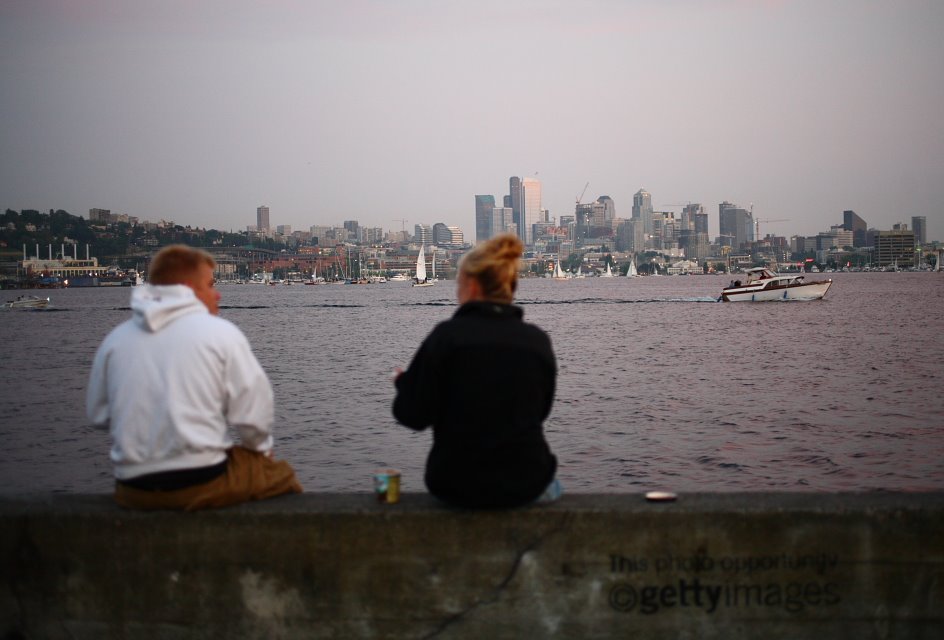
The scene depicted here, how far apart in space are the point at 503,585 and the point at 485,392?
0.88 m

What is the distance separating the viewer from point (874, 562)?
15.0 feet

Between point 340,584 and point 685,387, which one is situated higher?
point 340,584

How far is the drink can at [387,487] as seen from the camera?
15.6ft

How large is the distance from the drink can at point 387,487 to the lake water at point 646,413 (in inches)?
398

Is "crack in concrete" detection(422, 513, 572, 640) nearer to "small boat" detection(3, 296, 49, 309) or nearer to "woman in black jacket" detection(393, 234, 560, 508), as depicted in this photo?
"woman in black jacket" detection(393, 234, 560, 508)

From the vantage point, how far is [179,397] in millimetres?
4570

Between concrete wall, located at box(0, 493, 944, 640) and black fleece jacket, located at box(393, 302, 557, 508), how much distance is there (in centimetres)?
14

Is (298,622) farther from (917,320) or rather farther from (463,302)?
(917,320)

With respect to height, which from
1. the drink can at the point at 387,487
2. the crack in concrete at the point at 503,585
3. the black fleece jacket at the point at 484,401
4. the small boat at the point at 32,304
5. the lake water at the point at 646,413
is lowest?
the lake water at the point at 646,413

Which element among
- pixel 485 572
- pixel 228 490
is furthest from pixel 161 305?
pixel 485 572

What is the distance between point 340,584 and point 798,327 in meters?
62.0

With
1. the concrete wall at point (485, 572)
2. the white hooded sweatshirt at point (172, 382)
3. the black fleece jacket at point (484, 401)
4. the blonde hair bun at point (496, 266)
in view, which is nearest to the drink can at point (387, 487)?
the concrete wall at point (485, 572)

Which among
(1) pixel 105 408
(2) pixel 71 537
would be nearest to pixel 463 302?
(1) pixel 105 408

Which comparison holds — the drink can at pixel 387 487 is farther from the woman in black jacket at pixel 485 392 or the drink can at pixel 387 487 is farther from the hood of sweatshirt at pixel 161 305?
the hood of sweatshirt at pixel 161 305
